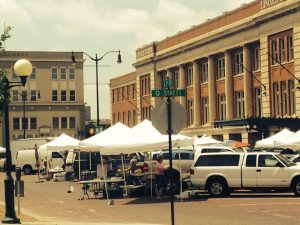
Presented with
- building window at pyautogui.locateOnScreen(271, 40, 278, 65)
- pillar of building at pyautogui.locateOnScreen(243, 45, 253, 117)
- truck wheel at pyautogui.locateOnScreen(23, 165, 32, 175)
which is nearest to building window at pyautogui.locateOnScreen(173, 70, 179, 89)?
pillar of building at pyautogui.locateOnScreen(243, 45, 253, 117)

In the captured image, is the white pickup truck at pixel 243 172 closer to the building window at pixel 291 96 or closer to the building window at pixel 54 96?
the building window at pixel 291 96

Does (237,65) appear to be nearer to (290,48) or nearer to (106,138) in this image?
(290,48)

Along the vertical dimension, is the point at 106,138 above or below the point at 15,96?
below

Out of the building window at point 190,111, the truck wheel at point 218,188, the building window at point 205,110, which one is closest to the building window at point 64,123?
Answer: the building window at point 190,111

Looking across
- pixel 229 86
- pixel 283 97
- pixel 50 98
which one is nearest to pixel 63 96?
pixel 50 98

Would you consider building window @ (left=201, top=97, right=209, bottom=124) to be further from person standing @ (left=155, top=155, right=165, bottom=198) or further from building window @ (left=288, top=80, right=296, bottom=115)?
person standing @ (left=155, top=155, right=165, bottom=198)

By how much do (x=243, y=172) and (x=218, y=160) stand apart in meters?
1.17

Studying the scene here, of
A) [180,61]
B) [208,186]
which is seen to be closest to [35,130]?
[180,61]

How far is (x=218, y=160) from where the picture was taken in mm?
29812

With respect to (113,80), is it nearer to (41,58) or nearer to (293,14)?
(41,58)

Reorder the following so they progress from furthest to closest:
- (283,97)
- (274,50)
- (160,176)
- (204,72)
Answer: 1. (204,72)
2. (274,50)
3. (283,97)
4. (160,176)

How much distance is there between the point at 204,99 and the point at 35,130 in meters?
49.8

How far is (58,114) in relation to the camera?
12606 centimetres

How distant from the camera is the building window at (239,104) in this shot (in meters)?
71.2
